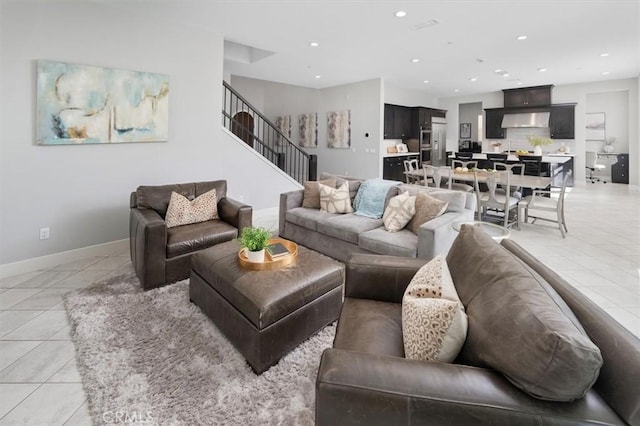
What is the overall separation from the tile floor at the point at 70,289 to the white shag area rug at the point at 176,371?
0.35ft

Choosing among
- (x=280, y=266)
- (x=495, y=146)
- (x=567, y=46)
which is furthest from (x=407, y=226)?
(x=495, y=146)

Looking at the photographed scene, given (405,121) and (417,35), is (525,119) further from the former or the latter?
(417,35)

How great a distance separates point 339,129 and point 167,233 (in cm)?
636

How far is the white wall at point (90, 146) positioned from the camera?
10.8 ft

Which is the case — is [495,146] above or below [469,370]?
above

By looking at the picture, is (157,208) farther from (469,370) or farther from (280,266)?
(469,370)

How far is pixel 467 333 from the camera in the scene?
1.22 metres

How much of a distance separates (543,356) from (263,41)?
5446 millimetres

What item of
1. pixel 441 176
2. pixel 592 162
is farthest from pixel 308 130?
pixel 592 162

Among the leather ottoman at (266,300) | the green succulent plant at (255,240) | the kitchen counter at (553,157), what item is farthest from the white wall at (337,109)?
the green succulent plant at (255,240)

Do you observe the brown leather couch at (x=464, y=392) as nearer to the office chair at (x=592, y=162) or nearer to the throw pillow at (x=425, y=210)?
the throw pillow at (x=425, y=210)

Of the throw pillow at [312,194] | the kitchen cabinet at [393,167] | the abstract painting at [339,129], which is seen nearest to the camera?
the throw pillow at [312,194]

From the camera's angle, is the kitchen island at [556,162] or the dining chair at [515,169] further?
the kitchen island at [556,162]

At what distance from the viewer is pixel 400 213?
349 cm
